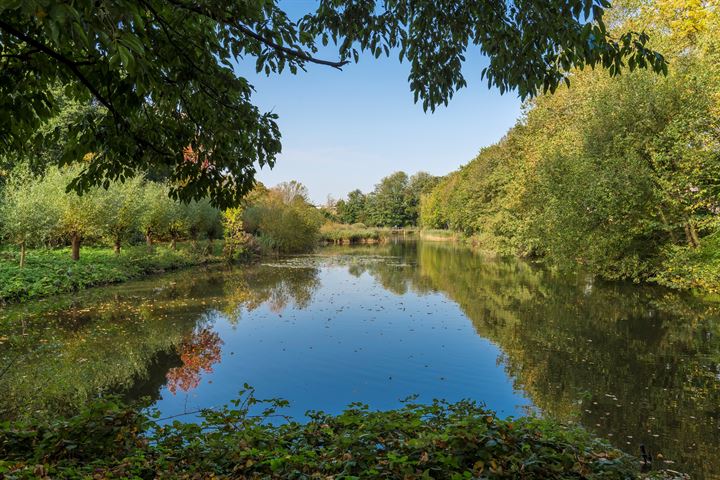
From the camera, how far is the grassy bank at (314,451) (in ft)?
12.2

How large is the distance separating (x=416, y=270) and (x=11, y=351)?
74.3 ft

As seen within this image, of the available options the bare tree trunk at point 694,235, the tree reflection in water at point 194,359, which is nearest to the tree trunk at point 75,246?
the tree reflection in water at point 194,359

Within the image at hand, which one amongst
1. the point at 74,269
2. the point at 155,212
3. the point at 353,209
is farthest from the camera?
the point at 353,209

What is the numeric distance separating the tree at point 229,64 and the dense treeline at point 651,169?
544 inches

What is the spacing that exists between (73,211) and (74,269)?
3219mm

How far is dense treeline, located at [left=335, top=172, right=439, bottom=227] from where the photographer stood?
11031 centimetres

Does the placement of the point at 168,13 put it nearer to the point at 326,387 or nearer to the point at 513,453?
the point at 513,453

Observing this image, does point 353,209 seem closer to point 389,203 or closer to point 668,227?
point 389,203

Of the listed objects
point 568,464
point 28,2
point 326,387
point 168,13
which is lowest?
point 326,387

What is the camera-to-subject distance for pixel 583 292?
20.1m

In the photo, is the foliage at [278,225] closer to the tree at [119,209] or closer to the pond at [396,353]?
the tree at [119,209]

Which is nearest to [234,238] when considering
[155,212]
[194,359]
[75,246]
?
[155,212]

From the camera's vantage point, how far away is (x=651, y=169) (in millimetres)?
17859

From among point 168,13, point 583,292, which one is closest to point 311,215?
point 583,292
